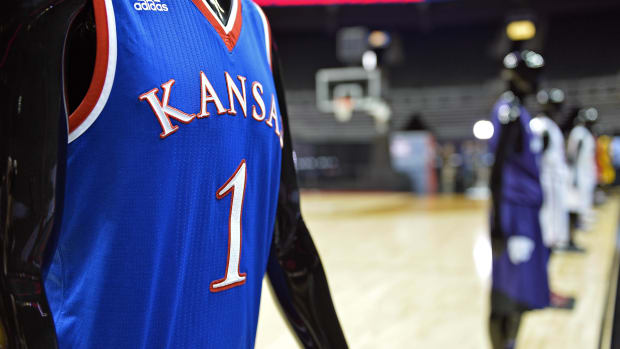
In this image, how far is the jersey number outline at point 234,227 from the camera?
28.4 inches

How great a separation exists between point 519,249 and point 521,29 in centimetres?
1064

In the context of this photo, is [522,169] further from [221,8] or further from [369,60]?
[369,60]

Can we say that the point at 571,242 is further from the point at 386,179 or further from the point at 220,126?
the point at 386,179

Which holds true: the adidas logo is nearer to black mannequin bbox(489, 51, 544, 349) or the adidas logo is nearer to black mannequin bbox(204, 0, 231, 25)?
black mannequin bbox(204, 0, 231, 25)

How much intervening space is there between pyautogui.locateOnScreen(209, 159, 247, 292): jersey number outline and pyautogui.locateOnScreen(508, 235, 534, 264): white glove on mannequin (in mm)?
1981

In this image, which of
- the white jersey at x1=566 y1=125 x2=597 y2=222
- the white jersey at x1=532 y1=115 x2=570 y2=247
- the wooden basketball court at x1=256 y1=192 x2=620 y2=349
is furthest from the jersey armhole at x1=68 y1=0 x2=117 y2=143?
the white jersey at x1=566 y1=125 x2=597 y2=222

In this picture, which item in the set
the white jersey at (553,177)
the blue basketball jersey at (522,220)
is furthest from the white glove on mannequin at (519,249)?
the white jersey at (553,177)

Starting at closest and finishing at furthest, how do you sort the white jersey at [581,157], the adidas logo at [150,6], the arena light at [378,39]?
the adidas logo at [150,6] < the white jersey at [581,157] < the arena light at [378,39]

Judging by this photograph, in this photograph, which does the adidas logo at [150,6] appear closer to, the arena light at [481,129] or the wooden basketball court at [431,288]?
the wooden basketball court at [431,288]

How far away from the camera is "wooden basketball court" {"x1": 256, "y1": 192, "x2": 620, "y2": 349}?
332 centimetres

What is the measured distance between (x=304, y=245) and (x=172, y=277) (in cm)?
25

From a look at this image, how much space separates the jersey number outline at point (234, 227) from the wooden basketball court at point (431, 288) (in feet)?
8.00

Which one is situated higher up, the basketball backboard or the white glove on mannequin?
the basketball backboard

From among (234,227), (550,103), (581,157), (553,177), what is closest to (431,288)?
(553,177)
